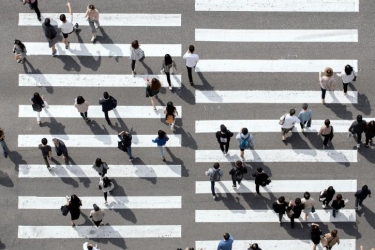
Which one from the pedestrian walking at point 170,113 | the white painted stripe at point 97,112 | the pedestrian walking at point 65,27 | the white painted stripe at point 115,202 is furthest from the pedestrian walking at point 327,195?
the pedestrian walking at point 65,27

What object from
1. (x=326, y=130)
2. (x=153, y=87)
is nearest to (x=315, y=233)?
(x=326, y=130)

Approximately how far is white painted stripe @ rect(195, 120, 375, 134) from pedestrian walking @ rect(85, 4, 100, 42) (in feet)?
17.5

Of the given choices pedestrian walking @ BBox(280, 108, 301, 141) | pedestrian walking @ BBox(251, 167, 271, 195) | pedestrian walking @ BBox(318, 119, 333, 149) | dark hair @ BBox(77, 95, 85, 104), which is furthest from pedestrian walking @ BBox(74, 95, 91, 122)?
pedestrian walking @ BBox(318, 119, 333, 149)

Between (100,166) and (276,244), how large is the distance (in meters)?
6.47

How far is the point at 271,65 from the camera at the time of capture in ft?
115

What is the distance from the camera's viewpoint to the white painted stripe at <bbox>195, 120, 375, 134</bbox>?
3384 cm

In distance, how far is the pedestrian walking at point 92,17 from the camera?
34.8 metres

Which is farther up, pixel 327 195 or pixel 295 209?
pixel 327 195

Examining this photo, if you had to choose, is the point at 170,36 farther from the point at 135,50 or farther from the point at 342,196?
the point at 342,196

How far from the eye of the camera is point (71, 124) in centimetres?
3397

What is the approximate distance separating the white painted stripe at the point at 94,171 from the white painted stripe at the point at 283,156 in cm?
116

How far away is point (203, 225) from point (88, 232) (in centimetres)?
390

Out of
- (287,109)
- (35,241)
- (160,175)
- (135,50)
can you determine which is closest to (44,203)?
(35,241)

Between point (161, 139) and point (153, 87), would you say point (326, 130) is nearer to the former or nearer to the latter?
point (161, 139)
